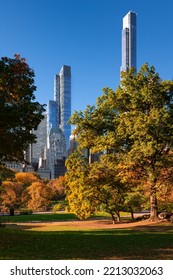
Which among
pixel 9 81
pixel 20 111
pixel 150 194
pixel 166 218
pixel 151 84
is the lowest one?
pixel 166 218

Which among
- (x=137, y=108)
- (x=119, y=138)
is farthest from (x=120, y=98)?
(x=119, y=138)

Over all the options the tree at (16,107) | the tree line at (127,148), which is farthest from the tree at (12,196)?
the tree at (16,107)

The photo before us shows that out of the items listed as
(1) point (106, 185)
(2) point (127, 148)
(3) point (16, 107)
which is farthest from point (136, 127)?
(3) point (16, 107)

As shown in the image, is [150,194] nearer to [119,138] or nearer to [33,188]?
[119,138]

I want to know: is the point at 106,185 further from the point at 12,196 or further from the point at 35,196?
the point at 12,196

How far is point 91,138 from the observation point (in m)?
41.5

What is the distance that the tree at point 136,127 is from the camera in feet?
117

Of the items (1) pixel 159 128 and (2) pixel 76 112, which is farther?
(2) pixel 76 112

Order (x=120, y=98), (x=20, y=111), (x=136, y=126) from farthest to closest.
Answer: (x=120, y=98) → (x=136, y=126) → (x=20, y=111)

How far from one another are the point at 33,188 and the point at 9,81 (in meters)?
64.1

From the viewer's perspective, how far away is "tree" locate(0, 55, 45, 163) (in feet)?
76.1

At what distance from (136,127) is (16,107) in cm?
1427

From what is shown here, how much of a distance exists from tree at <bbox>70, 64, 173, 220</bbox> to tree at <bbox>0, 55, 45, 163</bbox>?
41.9 ft

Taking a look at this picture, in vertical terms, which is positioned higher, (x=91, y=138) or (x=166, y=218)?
(x=91, y=138)
